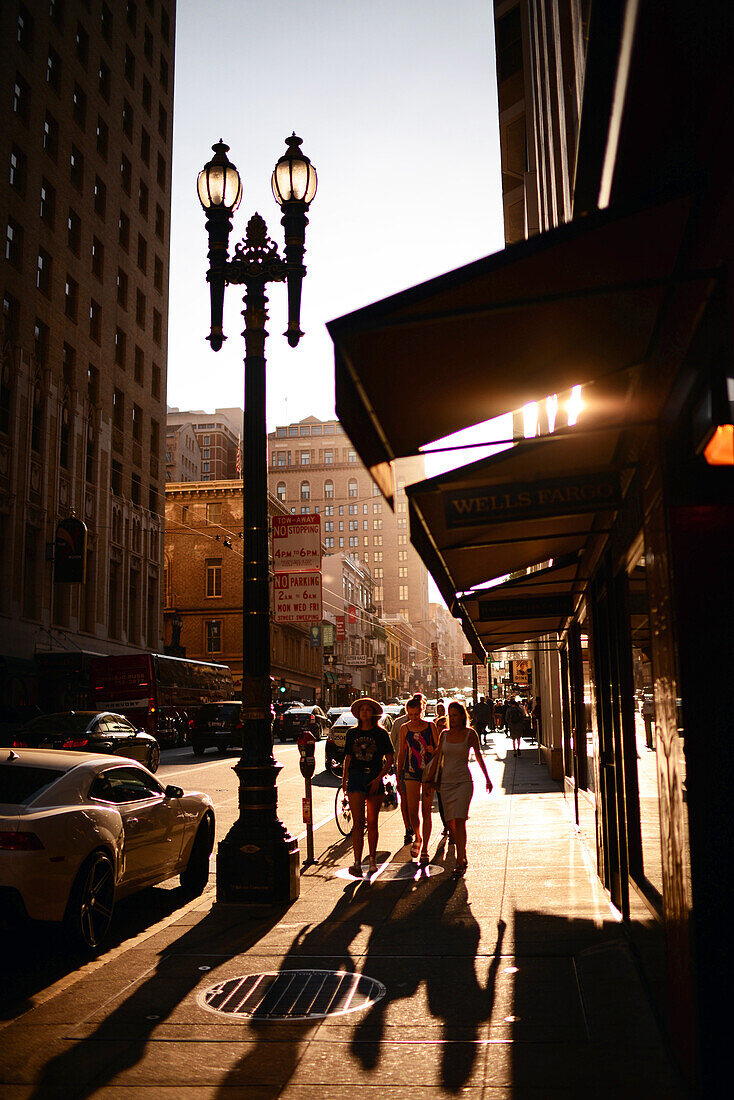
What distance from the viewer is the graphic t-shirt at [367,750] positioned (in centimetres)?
1037

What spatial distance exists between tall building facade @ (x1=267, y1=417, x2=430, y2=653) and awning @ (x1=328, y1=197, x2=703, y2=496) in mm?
147679

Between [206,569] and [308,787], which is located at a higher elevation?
[206,569]

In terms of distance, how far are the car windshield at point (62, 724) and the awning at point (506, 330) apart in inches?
762

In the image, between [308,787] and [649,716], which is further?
[308,787]

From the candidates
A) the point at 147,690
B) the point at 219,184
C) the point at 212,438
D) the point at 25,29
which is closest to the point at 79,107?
the point at 25,29

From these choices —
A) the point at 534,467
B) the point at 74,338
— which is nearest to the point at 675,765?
the point at 534,467

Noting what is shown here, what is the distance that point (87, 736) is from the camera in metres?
21.8

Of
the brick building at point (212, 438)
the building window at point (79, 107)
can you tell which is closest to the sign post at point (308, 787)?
the building window at point (79, 107)

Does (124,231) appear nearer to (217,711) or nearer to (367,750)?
(217,711)

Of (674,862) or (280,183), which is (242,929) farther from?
(280,183)

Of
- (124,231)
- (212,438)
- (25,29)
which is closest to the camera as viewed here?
(25,29)

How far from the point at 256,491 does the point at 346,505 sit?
147 metres

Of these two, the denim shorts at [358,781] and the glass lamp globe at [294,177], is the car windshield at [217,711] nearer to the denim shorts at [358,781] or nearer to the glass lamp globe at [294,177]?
the denim shorts at [358,781]

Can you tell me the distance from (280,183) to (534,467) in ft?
16.5
